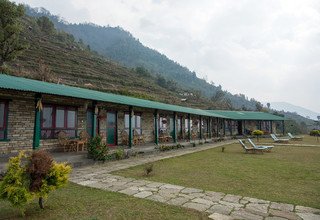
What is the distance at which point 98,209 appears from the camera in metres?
4.67

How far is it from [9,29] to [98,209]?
1939 centimetres

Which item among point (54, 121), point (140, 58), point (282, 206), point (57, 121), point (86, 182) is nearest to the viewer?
point (282, 206)

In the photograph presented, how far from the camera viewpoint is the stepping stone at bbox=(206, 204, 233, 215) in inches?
180

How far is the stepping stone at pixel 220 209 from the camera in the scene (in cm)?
456

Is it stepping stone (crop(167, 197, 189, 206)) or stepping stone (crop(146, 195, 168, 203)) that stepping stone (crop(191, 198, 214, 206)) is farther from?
stepping stone (crop(146, 195, 168, 203))

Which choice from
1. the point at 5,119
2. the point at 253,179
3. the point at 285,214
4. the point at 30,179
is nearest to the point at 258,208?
the point at 285,214

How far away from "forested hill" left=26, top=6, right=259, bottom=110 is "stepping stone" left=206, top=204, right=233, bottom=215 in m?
73.1

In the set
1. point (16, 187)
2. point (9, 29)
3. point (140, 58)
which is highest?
point (140, 58)

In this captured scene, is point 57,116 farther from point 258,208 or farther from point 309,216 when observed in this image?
point 309,216

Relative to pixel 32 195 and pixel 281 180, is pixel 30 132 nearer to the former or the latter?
pixel 32 195

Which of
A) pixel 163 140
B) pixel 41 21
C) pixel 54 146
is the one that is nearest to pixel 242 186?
pixel 54 146

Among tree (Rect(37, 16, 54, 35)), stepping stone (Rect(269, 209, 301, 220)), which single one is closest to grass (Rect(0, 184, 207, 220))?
stepping stone (Rect(269, 209, 301, 220))

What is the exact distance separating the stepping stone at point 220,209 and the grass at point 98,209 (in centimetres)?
36

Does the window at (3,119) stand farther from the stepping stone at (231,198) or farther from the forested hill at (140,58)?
the forested hill at (140,58)
